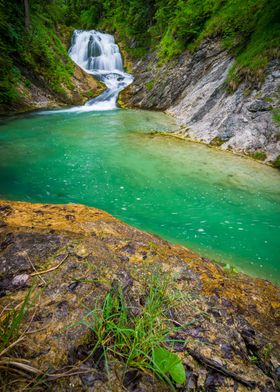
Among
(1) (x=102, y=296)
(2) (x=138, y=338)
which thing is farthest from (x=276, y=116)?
(2) (x=138, y=338)

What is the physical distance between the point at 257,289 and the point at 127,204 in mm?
3221

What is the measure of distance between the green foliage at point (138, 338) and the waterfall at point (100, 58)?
68.5 ft

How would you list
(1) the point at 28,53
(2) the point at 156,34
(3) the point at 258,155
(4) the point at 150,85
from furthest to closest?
(2) the point at 156,34
(4) the point at 150,85
(1) the point at 28,53
(3) the point at 258,155

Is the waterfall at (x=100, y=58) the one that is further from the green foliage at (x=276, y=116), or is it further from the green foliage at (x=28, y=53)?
the green foliage at (x=276, y=116)

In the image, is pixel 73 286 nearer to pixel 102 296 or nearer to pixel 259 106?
pixel 102 296

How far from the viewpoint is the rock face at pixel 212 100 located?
7996 millimetres

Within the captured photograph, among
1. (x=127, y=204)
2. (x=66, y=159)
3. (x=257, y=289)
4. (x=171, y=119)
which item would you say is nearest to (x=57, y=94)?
(x=171, y=119)

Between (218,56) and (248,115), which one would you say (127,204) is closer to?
(248,115)

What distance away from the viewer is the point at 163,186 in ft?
19.3

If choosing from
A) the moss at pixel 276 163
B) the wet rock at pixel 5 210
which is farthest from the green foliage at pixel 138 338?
the moss at pixel 276 163

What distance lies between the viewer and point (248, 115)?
8484 millimetres

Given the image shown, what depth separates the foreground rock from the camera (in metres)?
1.18

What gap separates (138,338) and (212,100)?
36.6 ft

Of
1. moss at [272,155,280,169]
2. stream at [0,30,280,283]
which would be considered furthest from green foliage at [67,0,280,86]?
stream at [0,30,280,283]
